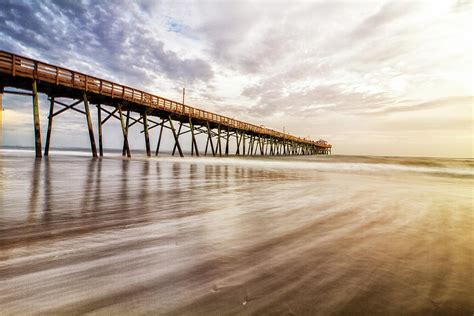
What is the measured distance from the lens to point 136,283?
1329mm

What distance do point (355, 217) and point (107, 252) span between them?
295 cm

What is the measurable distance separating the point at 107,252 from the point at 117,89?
18240 millimetres

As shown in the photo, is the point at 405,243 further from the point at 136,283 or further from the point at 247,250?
the point at 136,283

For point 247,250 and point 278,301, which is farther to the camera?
point 247,250

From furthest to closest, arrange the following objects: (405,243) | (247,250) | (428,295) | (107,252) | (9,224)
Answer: (9,224), (405,243), (247,250), (107,252), (428,295)

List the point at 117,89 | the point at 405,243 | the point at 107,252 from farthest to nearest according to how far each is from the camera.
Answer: the point at 117,89 < the point at 405,243 < the point at 107,252

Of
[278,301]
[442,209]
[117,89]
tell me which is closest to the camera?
[278,301]

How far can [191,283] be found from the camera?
1.36 metres

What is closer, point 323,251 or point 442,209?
point 323,251

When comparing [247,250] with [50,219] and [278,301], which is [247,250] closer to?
[278,301]

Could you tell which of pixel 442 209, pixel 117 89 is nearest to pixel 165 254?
pixel 442 209

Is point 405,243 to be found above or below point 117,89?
below

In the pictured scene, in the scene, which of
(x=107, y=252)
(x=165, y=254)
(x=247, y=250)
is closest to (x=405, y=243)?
(x=247, y=250)

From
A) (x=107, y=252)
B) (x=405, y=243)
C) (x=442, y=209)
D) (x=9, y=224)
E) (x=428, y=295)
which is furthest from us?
(x=442, y=209)
